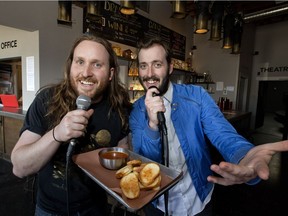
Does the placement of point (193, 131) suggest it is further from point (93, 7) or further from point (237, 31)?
point (237, 31)

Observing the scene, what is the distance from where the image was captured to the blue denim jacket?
1170mm

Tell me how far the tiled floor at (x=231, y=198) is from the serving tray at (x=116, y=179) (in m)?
1.69

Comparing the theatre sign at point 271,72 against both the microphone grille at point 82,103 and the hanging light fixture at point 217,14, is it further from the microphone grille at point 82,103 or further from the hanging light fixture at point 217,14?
the microphone grille at point 82,103

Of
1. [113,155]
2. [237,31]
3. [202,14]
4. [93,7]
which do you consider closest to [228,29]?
[237,31]

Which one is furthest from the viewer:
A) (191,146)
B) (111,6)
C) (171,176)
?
(111,6)

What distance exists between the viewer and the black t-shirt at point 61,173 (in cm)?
102

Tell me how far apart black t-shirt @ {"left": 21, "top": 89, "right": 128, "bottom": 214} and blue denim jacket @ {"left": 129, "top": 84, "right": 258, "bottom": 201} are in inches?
7.9

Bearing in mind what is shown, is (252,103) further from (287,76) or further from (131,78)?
(131,78)

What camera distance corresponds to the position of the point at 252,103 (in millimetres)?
7504

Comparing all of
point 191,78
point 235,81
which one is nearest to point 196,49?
point 191,78

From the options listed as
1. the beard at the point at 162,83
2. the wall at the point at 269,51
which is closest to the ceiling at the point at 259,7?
the wall at the point at 269,51

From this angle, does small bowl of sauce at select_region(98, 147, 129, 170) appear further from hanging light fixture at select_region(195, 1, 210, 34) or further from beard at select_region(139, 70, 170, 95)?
hanging light fixture at select_region(195, 1, 210, 34)

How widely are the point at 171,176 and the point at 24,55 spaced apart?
3720mm

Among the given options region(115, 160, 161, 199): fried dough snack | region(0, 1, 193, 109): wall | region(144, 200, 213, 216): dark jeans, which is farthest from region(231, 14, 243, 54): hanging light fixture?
region(115, 160, 161, 199): fried dough snack
